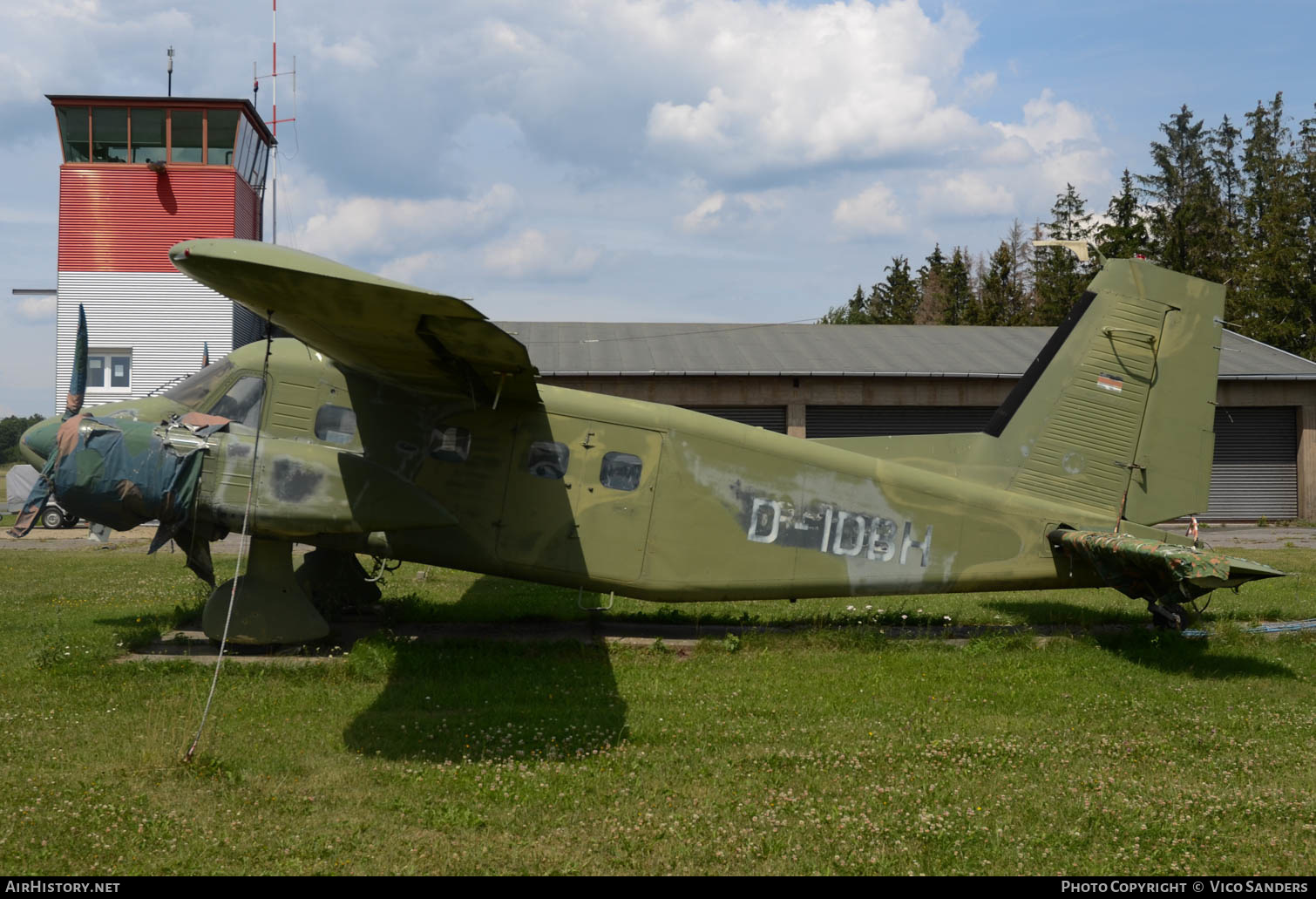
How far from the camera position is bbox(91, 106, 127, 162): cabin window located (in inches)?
1310

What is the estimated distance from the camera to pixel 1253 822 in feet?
19.6

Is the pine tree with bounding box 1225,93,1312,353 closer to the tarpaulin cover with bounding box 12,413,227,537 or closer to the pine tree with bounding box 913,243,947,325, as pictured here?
the pine tree with bounding box 913,243,947,325

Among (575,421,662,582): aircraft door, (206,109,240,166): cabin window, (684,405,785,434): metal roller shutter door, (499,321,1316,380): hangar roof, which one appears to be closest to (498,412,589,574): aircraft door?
(575,421,662,582): aircraft door

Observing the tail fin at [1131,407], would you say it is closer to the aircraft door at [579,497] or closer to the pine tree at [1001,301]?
the aircraft door at [579,497]

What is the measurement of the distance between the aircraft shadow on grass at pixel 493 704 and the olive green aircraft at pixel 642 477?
36.8 inches

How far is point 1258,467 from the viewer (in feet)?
98.8

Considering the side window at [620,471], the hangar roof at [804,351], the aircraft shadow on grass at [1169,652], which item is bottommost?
the aircraft shadow on grass at [1169,652]

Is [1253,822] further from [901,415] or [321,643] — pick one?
[901,415]

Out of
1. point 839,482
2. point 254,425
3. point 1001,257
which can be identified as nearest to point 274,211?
point 254,425

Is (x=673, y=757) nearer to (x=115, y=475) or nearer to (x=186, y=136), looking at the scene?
(x=115, y=475)

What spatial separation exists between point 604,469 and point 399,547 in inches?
92.6

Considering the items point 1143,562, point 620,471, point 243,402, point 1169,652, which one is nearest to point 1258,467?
point 1169,652

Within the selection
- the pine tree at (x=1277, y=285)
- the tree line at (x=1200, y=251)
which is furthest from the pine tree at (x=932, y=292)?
the pine tree at (x=1277, y=285)

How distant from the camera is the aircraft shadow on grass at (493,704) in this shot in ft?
23.9
